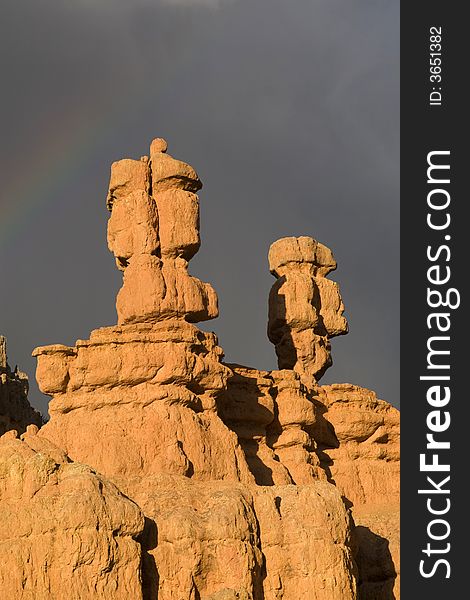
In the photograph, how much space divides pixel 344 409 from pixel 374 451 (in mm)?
2032

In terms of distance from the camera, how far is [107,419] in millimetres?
40719

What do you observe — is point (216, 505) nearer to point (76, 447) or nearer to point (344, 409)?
point (76, 447)

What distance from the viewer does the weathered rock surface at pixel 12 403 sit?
2790 inches

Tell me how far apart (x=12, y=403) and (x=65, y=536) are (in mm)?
43850

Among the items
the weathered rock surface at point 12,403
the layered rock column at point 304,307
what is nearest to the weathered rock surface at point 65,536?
the layered rock column at point 304,307

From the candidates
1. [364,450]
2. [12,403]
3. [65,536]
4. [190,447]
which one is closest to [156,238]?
[190,447]

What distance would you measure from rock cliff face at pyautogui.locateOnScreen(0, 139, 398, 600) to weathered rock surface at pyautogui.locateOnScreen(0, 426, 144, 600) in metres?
0.04

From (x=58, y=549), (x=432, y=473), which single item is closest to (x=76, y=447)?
(x=58, y=549)

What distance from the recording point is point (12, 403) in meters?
73.1

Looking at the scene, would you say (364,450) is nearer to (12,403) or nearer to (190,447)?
(190,447)

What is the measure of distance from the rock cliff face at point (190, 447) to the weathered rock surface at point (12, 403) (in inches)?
744

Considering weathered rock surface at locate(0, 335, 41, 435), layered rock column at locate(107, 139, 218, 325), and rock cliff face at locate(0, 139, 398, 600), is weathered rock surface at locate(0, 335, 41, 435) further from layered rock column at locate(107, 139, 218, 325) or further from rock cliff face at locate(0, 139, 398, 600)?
layered rock column at locate(107, 139, 218, 325)

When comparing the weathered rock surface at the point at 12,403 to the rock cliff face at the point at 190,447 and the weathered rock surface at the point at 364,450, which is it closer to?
the rock cliff face at the point at 190,447

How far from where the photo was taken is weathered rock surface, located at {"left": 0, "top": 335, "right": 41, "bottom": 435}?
70.9 metres
